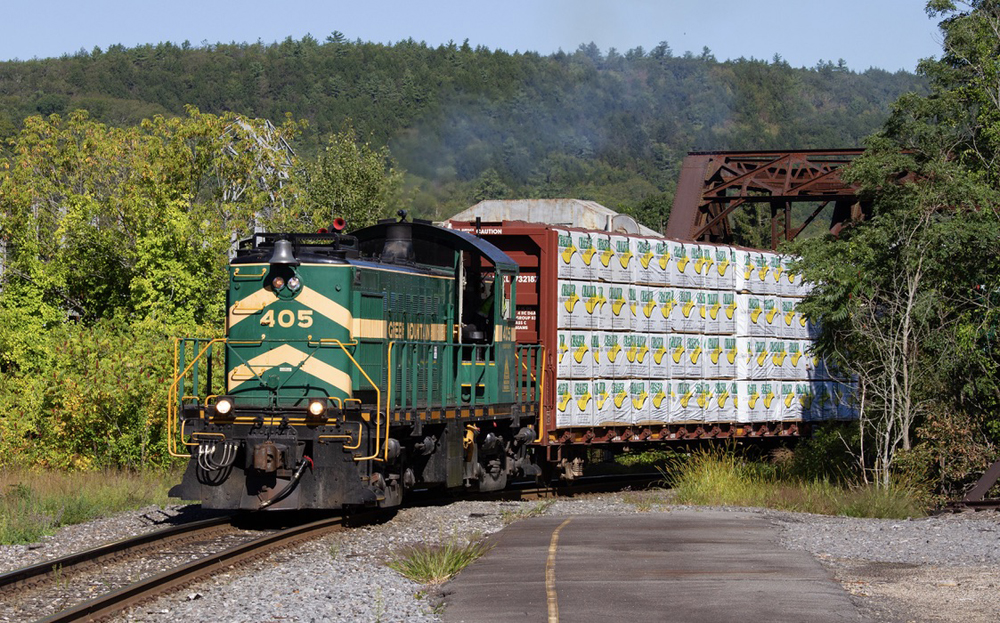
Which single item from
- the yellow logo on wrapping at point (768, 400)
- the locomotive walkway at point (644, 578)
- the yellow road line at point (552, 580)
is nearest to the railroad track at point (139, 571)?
the locomotive walkway at point (644, 578)

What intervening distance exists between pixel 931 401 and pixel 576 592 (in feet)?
34.4

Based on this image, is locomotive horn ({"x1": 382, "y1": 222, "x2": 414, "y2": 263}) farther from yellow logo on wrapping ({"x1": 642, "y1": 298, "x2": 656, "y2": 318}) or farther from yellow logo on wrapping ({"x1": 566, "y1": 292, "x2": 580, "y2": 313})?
yellow logo on wrapping ({"x1": 642, "y1": 298, "x2": 656, "y2": 318})

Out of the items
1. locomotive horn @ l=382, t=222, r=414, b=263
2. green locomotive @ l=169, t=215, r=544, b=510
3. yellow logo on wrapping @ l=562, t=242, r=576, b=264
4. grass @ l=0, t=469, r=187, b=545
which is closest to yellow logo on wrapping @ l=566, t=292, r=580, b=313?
yellow logo on wrapping @ l=562, t=242, r=576, b=264

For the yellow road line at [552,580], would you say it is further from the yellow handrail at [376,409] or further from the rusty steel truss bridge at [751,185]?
the rusty steel truss bridge at [751,185]

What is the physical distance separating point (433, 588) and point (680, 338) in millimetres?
11171

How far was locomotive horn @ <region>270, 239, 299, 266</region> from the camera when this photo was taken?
1356 cm

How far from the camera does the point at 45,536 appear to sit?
1263cm

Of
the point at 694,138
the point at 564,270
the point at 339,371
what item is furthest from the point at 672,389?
the point at 694,138

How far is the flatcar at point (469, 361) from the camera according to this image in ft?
42.8

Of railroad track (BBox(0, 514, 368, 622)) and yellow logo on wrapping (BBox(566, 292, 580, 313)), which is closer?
railroad track (BBox(0, 514, 368, 622))

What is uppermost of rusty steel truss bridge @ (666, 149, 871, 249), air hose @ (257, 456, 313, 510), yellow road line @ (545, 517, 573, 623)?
rusty steel truss bridge @ (666, 149, 871, 249)

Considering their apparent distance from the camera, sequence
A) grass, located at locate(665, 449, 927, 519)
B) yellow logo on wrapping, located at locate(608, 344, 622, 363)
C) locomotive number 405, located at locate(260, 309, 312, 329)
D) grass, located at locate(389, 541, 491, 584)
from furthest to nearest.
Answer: yellow logo on wrapping, located at locate(608, 344, 622, 363) → grass, located at locate(665, 449, 927, 519) → locomotive number 405, located at locate(260, 309, 312, 329) → grass, located at locate(389, 541, 491, 584)

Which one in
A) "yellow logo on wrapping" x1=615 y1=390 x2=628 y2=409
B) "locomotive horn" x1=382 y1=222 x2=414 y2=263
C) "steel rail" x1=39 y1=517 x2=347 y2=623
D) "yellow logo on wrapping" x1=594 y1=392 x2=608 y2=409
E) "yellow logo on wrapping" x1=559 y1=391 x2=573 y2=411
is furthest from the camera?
"yellow logo on wrapping" x1=615 y1=390 x2=628 y2=409

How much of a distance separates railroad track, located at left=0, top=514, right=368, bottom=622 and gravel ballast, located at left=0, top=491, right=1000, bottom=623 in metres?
0.19
